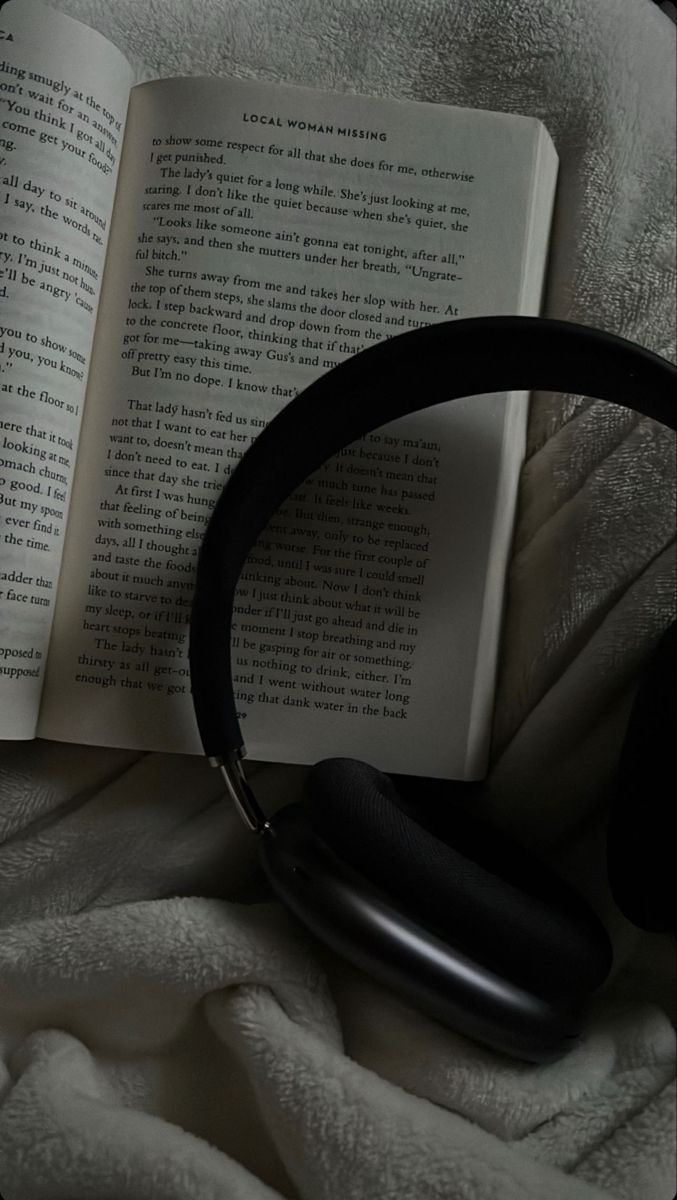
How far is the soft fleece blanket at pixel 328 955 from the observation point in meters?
0.48

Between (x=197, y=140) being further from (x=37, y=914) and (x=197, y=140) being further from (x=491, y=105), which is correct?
(x=37, y=914)

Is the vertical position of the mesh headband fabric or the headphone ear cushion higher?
the mesh headband fabric

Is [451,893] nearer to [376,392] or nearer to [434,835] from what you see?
[434,835]

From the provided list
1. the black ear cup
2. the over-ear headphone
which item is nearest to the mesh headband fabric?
the over-ear headphone

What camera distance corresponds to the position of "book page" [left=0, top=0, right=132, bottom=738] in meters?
0.52

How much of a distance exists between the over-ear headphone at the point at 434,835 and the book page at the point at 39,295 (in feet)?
0.33

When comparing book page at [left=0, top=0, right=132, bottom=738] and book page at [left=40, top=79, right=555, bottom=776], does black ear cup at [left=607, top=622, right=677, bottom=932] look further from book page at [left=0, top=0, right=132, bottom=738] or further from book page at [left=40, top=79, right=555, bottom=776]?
book page at [left=0, top=0, right=132, bottom=738]

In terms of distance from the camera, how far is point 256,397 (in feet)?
1.79

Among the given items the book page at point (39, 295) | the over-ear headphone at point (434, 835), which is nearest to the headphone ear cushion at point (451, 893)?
the over-ear headphone at point (434, 835)

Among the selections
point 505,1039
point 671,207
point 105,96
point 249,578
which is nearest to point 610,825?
point 505,1039

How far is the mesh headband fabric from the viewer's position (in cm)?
47

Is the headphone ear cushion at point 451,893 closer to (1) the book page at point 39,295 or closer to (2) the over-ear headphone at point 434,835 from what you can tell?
(2) the over-ear headphone at point 434,835

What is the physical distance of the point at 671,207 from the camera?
0.58 meters

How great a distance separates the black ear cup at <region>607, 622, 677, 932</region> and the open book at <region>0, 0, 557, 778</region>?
0.08m
